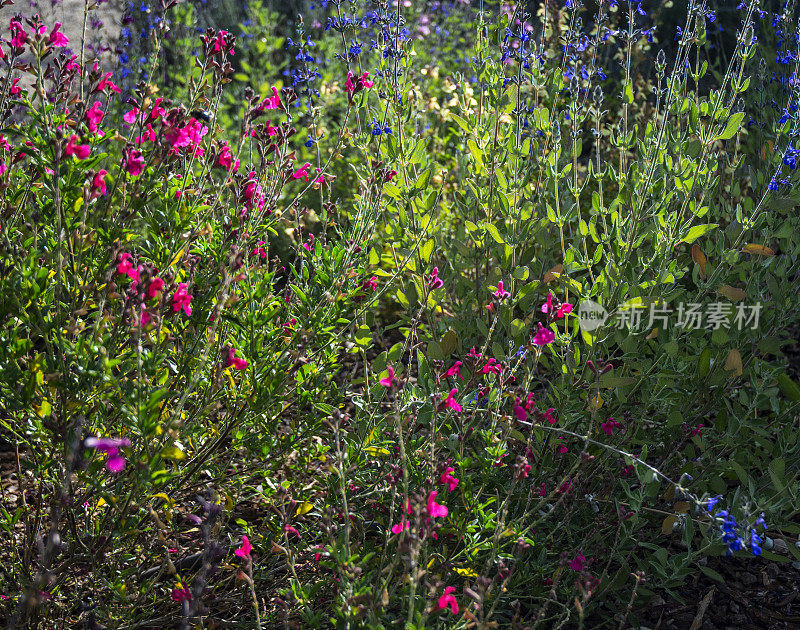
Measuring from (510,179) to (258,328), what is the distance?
994 mm

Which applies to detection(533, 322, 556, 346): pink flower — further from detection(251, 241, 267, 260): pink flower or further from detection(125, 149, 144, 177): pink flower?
detection(125, 149, 144, 177): pink flower

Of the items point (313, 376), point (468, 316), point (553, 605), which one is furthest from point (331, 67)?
point (553, 605)

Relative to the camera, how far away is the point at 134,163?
1785 mm

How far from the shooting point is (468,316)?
265cm

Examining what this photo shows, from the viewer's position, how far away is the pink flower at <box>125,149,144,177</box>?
179 cm

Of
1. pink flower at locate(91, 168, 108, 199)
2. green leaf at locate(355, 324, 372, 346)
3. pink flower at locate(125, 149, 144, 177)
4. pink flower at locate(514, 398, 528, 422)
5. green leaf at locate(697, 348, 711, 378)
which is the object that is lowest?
green leaf at locate(697, 348, 711, 378)

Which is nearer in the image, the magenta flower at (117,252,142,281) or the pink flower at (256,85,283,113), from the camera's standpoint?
the magenta flower at (117,252,142,281)

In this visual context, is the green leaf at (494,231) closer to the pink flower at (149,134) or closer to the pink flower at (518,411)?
the pink flower at (518,411)

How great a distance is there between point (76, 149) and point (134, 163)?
155mm

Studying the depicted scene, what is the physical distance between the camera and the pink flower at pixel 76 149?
1.61 metres

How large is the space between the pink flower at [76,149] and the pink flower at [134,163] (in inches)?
3.6

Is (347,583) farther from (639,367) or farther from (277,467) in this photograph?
(639,367)

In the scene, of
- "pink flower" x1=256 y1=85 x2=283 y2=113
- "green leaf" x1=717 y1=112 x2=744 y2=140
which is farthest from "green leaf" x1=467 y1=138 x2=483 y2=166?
"green leaf" x1=717 y1=112 x2=744 y2=140

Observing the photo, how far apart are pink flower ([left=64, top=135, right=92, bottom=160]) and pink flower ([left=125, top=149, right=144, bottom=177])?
0.09m
